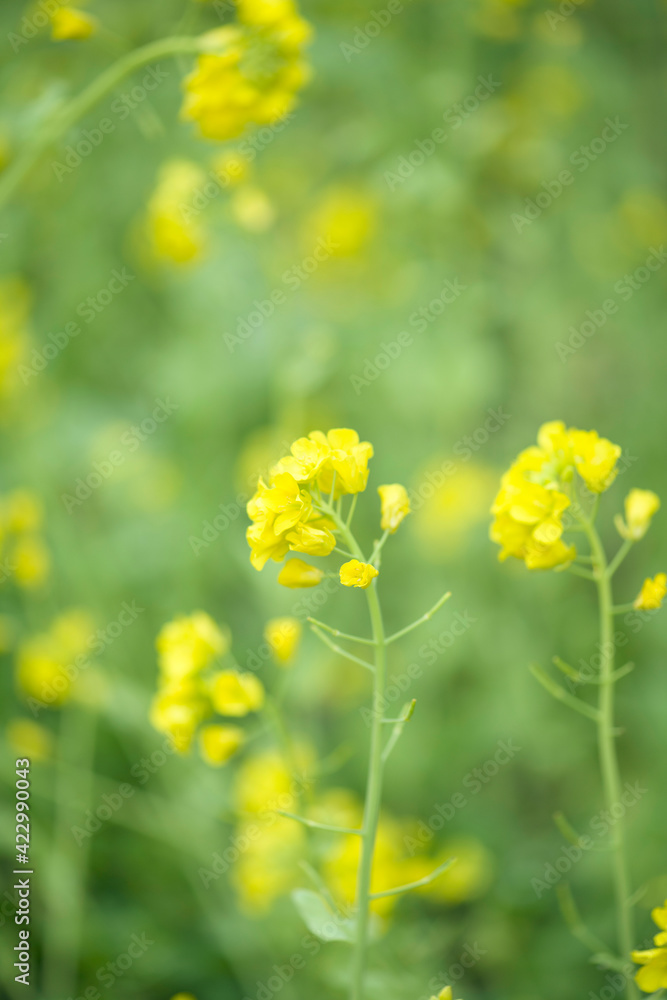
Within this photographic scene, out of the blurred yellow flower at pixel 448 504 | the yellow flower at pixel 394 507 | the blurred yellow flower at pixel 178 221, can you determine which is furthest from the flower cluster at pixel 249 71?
the blurred yellow flower at pixel 448 504

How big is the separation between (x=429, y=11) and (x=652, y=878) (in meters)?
2.50

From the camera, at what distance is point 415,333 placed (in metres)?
2.62

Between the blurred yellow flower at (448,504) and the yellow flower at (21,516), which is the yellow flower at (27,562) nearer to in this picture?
the yellow flower at (21,516)

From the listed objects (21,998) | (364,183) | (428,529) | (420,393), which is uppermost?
(364,183)

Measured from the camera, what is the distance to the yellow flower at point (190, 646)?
1.25 m

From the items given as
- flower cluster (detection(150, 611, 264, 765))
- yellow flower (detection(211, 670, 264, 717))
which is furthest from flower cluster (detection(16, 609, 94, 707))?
yellow flower (detection(211, 670, 264, 717))

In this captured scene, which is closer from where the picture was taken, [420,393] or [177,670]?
[177,670]

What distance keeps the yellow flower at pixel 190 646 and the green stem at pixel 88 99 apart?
0.86 metres

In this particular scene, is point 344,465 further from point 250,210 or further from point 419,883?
point 250,210

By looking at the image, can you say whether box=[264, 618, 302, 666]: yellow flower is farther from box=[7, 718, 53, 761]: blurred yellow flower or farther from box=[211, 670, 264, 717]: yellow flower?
box=[7, 718, 53, 761]: blurred yellow flower

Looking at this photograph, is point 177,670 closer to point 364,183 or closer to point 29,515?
point 29,515

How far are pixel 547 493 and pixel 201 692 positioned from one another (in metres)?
0.63

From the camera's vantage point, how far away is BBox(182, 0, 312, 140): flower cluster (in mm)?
1309

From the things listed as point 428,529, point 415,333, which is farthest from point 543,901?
point 415,333
